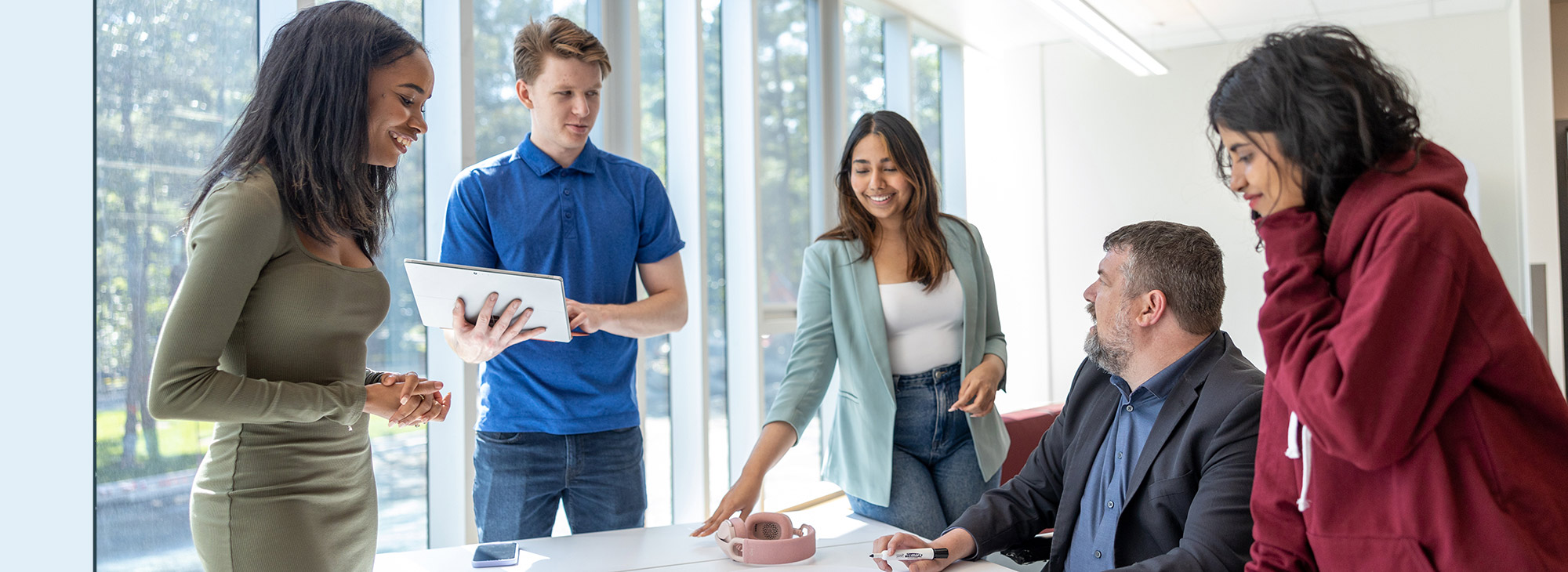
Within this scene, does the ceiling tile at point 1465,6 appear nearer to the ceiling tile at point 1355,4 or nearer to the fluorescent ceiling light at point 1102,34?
the ceiling tile at point 1355,4

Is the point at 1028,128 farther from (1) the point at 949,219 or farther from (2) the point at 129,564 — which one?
(2) the point at 129,564

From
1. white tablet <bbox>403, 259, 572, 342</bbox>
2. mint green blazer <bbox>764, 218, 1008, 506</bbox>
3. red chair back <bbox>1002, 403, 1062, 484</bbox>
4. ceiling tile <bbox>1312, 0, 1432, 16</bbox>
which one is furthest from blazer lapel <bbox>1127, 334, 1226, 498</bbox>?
ceiling tile <bbox>1312, 0, 1432, 16</bbox>

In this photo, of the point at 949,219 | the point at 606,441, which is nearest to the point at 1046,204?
the point at 949,219

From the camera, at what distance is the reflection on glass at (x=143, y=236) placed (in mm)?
2311

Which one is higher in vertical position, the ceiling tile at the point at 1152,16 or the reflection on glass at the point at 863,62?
the ceiling tile at the point at 1152,16

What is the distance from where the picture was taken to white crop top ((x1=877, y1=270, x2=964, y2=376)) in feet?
7.98

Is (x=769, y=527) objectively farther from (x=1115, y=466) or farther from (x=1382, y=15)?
(x=1382, y=15)

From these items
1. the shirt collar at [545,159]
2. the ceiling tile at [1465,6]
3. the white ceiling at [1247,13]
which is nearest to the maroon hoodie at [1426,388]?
the shirt collar at [545,159]

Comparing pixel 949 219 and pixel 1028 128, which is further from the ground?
pixel 1028 128

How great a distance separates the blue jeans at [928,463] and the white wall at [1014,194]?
4751 mm

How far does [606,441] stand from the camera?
2.26 m

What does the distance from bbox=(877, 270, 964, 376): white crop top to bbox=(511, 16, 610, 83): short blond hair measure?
93 cm

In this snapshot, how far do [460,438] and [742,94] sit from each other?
2187mm

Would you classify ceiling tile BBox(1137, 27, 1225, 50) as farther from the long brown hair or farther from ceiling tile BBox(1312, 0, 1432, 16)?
the long brown hair
